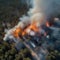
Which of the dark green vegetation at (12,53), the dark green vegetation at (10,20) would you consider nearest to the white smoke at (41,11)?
the dark green vegetation at (10,20)

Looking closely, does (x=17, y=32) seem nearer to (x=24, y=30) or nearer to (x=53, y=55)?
(x=24, y=30)

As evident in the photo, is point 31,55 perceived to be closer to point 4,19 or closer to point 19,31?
point 19,31

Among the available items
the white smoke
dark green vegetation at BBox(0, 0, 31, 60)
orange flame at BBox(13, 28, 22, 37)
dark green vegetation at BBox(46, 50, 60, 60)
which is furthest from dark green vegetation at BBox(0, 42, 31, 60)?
the white smoke

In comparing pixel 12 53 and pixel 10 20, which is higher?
pixel 10 20

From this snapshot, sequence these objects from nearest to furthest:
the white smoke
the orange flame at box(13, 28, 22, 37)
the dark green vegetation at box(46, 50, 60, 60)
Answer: the dark green vegetation at box(46, 50, 60, 60), the orange flame at box(13, 28, 22, 37), the white smoke

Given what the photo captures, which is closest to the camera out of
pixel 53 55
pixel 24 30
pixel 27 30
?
pixel 53 55

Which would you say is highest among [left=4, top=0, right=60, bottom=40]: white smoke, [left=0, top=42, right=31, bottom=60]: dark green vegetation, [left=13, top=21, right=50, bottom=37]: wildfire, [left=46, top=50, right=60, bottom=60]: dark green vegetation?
[left=4, top=0, right=60, bottom=40]: white smoke

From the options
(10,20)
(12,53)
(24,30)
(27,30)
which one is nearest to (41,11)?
(27,30)

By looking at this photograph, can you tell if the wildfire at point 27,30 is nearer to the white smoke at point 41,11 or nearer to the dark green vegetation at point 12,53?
the white smoke at point 41,11

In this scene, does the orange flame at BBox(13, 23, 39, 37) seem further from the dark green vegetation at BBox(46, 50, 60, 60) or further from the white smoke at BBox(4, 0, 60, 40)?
the dark green vegetation at BBox(46, 50, 60, 60)
